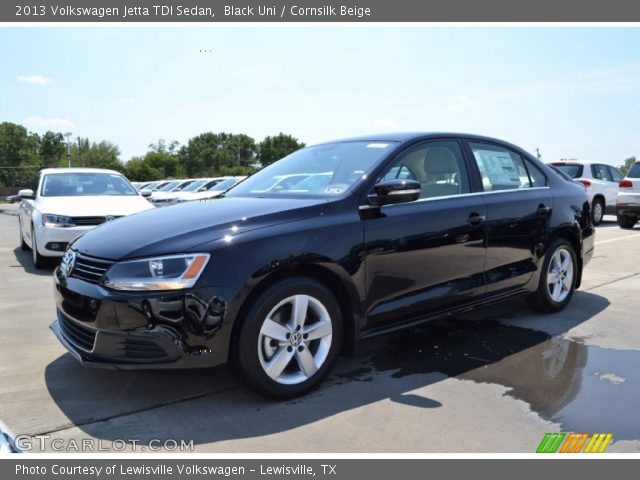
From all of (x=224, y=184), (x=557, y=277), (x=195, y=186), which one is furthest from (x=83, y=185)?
(x=195, y=186)

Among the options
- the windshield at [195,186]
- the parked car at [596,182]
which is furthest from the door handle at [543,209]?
the windshield at [195,186]

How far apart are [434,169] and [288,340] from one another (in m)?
1.85

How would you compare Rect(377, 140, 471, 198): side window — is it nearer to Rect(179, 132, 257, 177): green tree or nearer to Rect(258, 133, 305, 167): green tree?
Rect(179, 132, 257, 177): green tree

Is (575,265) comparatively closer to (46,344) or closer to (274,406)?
(274,406)

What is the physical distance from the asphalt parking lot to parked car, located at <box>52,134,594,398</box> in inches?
11.9

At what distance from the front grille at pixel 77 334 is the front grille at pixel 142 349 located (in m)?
0.27

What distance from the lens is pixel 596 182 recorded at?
14977 millimetres

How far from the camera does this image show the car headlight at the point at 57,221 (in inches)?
306

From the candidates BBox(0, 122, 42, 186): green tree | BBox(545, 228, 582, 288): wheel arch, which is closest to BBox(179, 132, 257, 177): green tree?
BBox(0, 122, 42, 186): green tree

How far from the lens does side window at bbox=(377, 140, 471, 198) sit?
4.09 metres

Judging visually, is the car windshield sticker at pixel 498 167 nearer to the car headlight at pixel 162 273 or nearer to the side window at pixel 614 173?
the car headlight at pixel 162 273

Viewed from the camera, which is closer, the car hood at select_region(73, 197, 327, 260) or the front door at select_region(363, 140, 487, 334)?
the car hood at select_region(73, 197, 327, 260)
